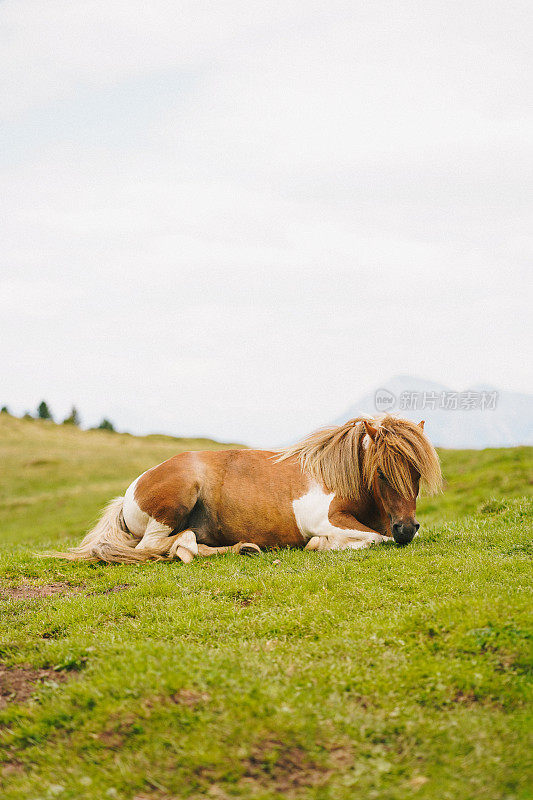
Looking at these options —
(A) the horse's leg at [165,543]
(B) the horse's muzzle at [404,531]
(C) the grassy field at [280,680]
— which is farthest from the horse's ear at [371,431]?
(A) the horse's leg at [165,543]

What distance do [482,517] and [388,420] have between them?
3.80 m

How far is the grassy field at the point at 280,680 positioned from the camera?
174 inches

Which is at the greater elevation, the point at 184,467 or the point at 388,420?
the point at 388,420

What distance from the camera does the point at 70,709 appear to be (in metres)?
5.20

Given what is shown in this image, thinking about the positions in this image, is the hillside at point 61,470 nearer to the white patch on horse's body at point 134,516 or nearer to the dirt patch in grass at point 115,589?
the white patch on horse's body at point 134,516

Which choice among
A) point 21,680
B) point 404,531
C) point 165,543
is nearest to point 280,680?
point 21,680

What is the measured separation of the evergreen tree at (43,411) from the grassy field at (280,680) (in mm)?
93150

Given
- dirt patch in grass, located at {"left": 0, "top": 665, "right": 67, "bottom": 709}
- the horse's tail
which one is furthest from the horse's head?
dirt patch in grass, located at {"left": 0, "top": 665, "right": 67, "bottom": 709}

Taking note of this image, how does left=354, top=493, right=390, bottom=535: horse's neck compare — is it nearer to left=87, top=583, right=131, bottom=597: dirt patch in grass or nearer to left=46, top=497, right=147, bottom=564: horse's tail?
left=46, top=497, right=147, bottom=564: horse's tail

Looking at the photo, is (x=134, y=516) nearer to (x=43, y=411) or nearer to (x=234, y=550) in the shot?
(x=234, y=550)

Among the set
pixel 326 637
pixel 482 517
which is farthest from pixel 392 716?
pixel 482 517

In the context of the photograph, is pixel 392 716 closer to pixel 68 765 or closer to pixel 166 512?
pixel 68 765

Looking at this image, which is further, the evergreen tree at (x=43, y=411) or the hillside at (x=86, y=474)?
the evergreen tree at (x=43, y=411)

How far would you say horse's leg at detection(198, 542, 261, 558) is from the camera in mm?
10547
